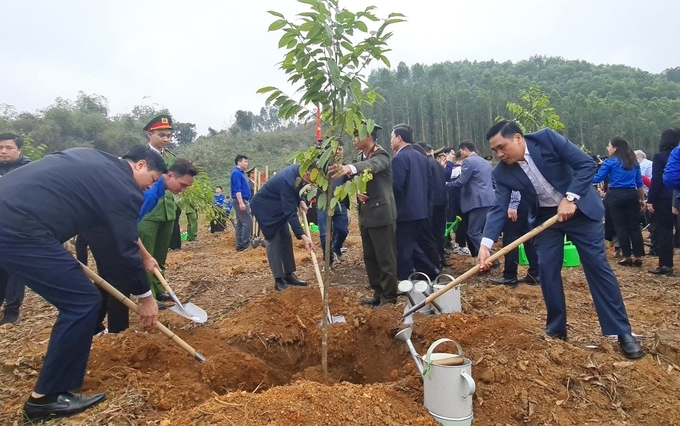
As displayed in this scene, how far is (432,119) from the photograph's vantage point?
41.9m

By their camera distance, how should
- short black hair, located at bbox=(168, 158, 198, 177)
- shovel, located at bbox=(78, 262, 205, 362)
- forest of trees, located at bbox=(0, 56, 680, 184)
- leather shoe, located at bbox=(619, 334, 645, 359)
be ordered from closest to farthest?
shovel, located at bbox=(78, 262, 205, 362) < leather shoe, located at bbox=(619, 334, 645, 359) < short black hair, located at bbox=(168, 158, 198, 177) < forest of trees, located at bbox=(0, 56, 680, 184)

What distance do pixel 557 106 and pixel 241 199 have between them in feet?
103

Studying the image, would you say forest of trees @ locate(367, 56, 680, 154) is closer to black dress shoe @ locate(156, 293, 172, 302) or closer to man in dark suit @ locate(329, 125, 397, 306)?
man in dark suit @ locate(329, 125, 397, 306)

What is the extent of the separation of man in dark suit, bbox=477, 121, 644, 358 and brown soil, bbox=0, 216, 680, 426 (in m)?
0.24

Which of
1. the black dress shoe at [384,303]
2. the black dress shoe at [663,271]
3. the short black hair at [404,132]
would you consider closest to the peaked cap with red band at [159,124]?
the short black hair at [404,132]

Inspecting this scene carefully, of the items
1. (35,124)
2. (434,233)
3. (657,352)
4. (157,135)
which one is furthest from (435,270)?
(35,124)

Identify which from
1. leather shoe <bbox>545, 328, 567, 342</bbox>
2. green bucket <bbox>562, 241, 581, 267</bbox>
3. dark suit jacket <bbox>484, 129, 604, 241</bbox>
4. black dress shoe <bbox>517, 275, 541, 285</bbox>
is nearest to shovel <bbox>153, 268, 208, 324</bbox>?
dark suit jacket <bbox>484, 129, 604, 241</bbox>

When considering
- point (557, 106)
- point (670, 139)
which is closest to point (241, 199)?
point (670, 139)

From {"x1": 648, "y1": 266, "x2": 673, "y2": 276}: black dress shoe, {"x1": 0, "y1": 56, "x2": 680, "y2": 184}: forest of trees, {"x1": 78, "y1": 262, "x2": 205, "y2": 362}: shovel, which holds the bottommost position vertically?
{"x1": 648, "y1": 266, "x2": 673, "y2": 276}: black dress shoe

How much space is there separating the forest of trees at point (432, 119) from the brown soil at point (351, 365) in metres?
24.2

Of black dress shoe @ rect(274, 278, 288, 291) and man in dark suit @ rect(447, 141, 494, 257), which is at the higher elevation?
man in dark suit @ rect(447, 141, 494, 257)

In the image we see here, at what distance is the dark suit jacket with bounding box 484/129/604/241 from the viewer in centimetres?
334

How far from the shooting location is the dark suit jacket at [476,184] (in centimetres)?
667

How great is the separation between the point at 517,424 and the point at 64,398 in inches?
105
